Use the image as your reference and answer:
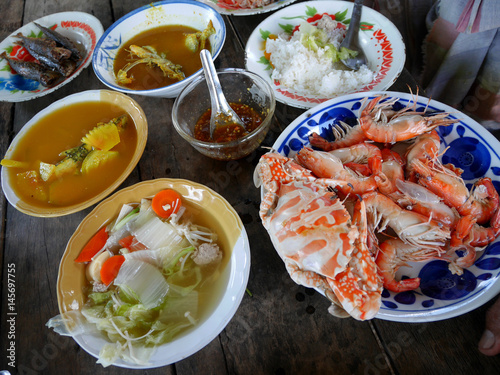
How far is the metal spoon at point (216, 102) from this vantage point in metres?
1.37

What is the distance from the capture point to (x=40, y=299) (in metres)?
1.33

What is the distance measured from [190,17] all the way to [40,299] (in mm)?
1741

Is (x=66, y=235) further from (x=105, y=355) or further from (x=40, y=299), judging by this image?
(x=105, y=355)

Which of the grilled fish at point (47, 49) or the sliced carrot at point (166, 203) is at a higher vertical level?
the grilled fish at point (47, 49)

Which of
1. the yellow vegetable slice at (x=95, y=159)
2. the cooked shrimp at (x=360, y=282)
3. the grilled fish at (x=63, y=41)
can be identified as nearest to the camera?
the cooked shrimp at (x=360, y=282)

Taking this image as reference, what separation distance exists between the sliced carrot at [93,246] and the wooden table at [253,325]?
0.91 ft

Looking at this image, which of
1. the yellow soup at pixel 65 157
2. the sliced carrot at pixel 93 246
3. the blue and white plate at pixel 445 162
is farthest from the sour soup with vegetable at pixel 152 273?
the blue and white plate at pixel 445 162

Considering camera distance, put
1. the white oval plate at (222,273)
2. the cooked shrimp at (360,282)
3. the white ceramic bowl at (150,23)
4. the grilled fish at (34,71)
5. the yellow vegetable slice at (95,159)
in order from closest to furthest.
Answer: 1. the cooked shrimp at (360,282)
2. the white oval plate at (222,273)
3. the yellow vegetable slice at (95,159)
4. the white ceramic bowl at (150,23)
5. the grilled fish at (34,71)

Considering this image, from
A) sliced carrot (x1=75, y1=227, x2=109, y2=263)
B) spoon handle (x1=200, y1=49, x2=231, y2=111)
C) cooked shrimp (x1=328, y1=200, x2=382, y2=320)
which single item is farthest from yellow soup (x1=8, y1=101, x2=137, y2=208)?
cooked shrimp (x1=328, y1=200, x2=382, y2=320)

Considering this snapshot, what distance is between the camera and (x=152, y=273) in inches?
45.1

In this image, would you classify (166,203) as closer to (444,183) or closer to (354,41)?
(444,183)

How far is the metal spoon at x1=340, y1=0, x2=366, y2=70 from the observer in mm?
1550

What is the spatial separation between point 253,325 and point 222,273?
0.22 meters

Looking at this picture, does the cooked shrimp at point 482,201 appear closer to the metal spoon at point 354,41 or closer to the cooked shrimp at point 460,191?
the cooked shrimp at point 460,191
